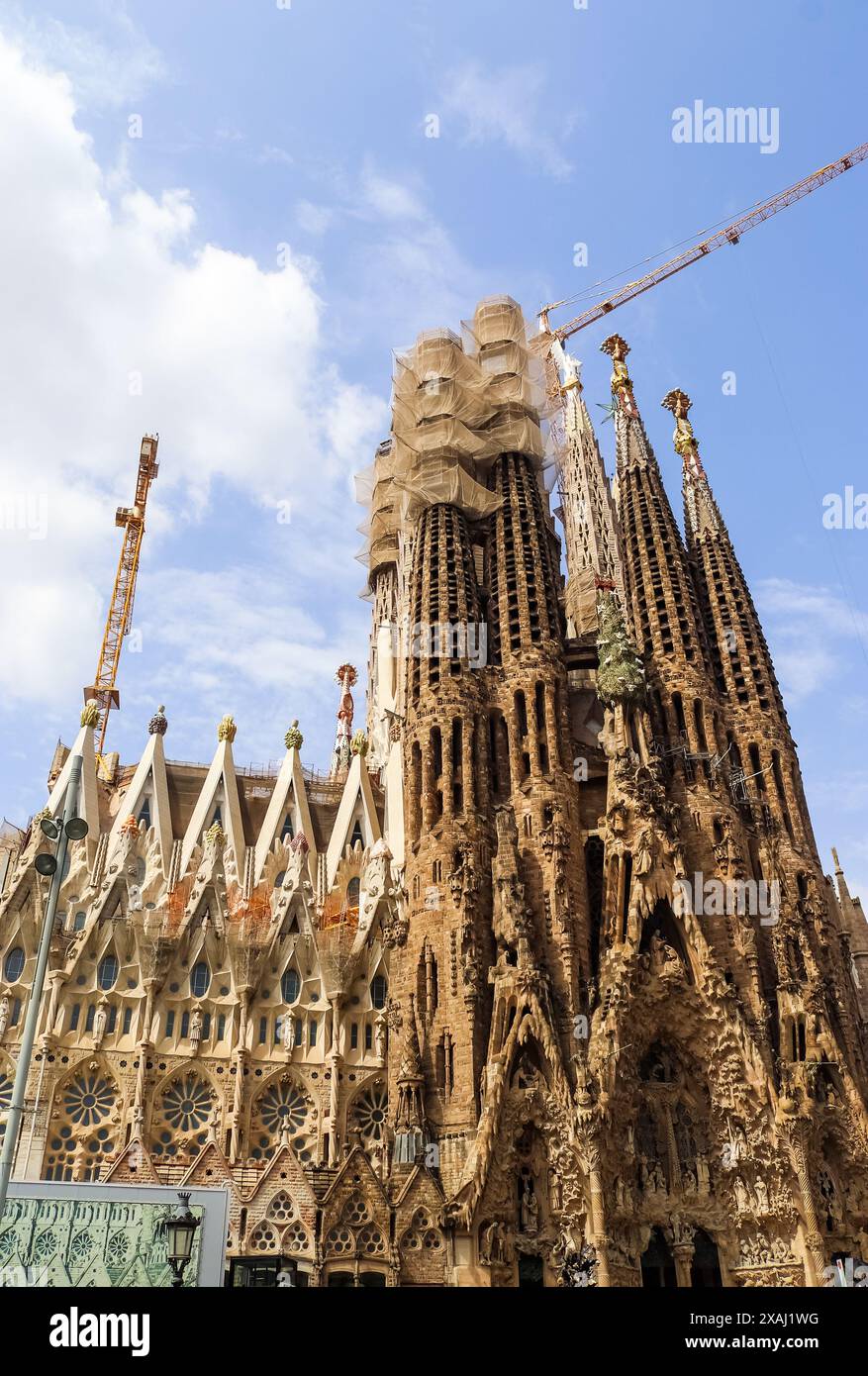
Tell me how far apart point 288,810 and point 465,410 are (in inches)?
692

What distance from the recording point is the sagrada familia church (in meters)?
27.9

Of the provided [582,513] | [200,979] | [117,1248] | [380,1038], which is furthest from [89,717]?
[582,513]

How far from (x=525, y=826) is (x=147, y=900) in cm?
1370

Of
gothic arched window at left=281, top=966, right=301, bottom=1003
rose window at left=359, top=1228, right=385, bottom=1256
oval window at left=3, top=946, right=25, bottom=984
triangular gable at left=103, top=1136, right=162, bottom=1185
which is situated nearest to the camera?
rose window at left=359, top=1228, right=385, bottom=1256

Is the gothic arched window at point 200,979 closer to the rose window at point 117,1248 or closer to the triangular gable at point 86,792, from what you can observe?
the triangular gable at point 86,792

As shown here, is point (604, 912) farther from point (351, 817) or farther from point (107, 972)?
point (107, 972)

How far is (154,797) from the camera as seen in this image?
1619 inches

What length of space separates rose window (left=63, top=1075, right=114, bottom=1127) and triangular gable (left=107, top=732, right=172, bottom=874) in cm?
798

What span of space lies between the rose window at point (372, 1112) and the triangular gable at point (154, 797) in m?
10.9

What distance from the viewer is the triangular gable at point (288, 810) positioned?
133 ft

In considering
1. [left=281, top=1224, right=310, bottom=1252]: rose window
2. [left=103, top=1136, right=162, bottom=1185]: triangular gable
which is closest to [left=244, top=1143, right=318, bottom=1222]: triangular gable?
[left=281, top=1224, right=310, bottom=1252]: rose window

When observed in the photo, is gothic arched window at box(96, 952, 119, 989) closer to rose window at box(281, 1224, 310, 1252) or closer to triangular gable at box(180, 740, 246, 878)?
triangular gable at box(180, 740, 246, 878)

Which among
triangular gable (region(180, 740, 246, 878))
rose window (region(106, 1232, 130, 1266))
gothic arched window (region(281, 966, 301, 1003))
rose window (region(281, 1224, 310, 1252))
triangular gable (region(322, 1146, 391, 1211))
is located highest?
triangular gable (region(180, 740, 246, 878))

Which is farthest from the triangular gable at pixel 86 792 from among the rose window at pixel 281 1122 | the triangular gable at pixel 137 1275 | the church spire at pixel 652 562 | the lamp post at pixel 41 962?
the lamp post at pixel 41 962
